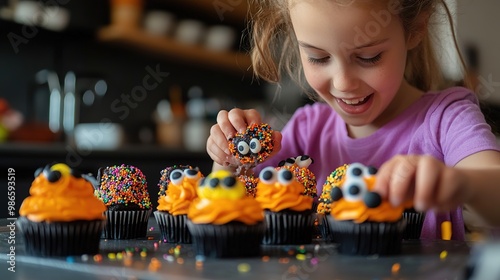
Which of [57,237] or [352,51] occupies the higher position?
[352,51]

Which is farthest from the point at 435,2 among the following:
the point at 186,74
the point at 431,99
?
the point at 186,74

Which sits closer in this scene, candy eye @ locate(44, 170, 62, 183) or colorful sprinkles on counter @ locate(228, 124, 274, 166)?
candy eye @ locate(44, 170, 62, 183)

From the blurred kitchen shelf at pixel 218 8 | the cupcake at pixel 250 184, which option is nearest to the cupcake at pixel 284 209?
the cupcake at pixel 250 184

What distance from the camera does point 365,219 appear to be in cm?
109

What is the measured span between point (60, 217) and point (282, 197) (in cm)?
40

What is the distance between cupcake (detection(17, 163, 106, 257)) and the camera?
111 centimetres

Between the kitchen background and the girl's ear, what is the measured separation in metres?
1.60

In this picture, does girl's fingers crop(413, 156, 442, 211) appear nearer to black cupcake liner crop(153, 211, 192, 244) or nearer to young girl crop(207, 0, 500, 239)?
young girl crop(207, 0, 500, 239)

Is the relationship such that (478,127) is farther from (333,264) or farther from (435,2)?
(333,264)

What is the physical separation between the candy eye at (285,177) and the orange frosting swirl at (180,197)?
178 mm

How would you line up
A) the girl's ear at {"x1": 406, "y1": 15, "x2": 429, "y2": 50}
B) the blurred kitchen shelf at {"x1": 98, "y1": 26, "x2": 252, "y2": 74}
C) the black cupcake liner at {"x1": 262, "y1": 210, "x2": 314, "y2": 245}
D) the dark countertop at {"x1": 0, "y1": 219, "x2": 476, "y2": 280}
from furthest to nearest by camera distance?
1. the blurred kitchen shelf at {"x1": 98, "y1": 26, "x2": 252, "y2": 74}
2. the girl's ear at {"x1": 406, "y1": 15, "x2": 429, "y2": 50}
3. the black cupcake liner at {"x1": 262, "y1": 210, "x2": 314, "y2": 245}
4. the dark countertop at {"x1": 0, "y1": 219, "x2": 476, "y2": 280}

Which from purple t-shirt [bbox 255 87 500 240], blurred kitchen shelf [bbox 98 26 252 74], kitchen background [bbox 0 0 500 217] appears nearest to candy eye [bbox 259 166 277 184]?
purple t-shirt [bbox 255 87 500 240]

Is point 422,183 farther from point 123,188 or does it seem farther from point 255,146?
point 123,188

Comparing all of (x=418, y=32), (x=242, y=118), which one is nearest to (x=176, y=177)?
(x=242, y=118)
